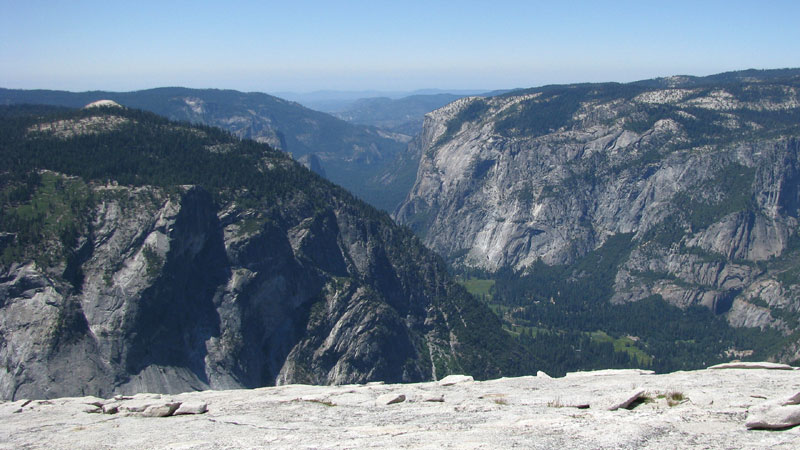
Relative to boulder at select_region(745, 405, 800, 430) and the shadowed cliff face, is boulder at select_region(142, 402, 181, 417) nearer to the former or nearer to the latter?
boulder at select_region(745, 405, 800, 430)

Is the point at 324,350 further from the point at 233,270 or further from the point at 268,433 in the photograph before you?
the point at 268,433

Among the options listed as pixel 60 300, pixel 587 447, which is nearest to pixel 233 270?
pixel 60 300

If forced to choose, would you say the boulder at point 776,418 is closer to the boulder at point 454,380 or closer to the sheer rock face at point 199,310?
the boulder at point 454,380

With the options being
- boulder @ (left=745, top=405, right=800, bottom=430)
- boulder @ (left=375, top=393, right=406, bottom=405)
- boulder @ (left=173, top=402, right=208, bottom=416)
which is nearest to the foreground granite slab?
boulder @ (left=375, top=393, right=406, bottom=405)

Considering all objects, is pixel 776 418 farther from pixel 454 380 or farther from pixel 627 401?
pixel 454 380

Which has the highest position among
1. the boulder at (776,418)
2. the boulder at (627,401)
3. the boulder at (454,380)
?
the boulder at (776,418)

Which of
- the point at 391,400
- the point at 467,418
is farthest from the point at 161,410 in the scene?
the point at 467,418

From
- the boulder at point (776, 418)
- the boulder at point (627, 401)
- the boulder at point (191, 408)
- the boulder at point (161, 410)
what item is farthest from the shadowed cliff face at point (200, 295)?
the boulder at point (776, 418)
